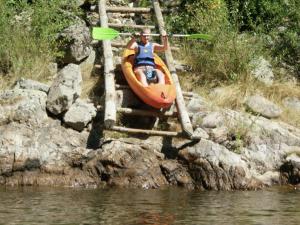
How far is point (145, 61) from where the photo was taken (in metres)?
10.8

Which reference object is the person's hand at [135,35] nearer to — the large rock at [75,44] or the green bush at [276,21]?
the large rock at [75,44]

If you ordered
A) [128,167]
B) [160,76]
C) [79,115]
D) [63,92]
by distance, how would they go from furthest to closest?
1. [160,76]
2. [79,115]
3. [63,92]
4. [128,167]

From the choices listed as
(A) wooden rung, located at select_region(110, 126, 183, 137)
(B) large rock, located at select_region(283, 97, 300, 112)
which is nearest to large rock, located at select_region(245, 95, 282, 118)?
(B) large rock, located at select_region(283, 97, 300, 112)

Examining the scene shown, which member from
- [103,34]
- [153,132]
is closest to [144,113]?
[153,132]

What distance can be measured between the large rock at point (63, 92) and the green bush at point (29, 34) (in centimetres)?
116

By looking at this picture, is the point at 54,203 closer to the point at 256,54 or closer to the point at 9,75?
the point at 9,75

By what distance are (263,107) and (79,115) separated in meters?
3.24

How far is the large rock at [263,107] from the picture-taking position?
10.7 meters

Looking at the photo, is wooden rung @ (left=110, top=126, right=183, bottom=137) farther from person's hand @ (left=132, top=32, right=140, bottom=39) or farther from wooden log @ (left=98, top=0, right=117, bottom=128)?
person's hand @ (left=132, top=32, right=140, bottom=39)

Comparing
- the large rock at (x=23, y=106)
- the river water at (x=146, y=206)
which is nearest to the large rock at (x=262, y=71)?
the river water at (x=146, y=206)

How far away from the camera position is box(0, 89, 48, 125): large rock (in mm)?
9266

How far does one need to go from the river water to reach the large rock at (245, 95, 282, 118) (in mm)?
2172

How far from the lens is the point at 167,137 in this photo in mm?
9688

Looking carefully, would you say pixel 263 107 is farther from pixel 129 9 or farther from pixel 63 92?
pixel 129 9
